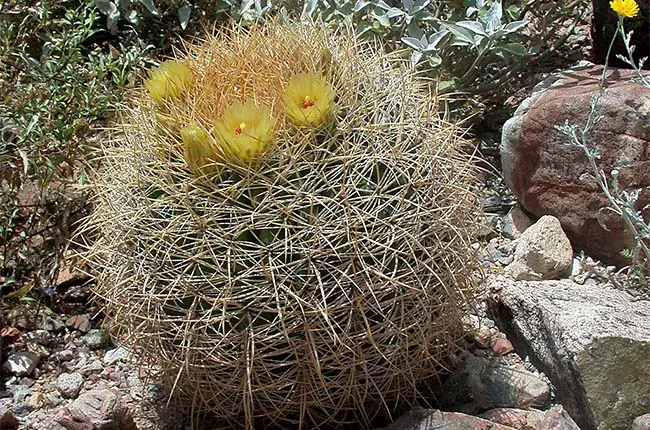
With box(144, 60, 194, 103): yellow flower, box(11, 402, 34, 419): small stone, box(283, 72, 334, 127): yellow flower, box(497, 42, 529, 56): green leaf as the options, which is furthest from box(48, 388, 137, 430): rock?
box(497, 42, 529, 56): green leaf

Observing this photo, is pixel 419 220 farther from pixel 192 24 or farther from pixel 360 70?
pixel 192 24

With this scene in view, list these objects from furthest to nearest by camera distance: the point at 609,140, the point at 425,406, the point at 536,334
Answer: the point at 609,140, the point at 536,334, the point at 425,406

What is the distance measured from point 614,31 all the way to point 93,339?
2837mm

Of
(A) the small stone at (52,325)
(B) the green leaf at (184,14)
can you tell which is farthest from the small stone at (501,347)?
(B) the green leaf at (184,14)

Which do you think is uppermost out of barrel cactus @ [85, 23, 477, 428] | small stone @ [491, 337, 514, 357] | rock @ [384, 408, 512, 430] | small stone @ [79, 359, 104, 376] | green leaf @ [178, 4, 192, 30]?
barrel cactus @ [85, 23, 477, 428]

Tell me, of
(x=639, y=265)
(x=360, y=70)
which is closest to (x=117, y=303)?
(x=360, y=70)

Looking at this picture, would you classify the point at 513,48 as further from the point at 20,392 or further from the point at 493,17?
the point at 20,392

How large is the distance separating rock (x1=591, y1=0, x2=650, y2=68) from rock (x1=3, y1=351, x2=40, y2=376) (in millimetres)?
3046

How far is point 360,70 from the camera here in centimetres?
290

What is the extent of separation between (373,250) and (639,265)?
4.70 ft

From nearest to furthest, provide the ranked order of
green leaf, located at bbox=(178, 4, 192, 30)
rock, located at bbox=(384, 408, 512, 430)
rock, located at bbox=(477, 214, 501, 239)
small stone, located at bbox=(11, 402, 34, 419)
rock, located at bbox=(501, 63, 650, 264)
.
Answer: rock, located at bbox=(384, 408, 512, 430) < small stone, located at bbox=(11, 402, 34, 419) < rock, located at bbox=(501, 63, 650, 264) < rock, located at bbox=(477, 214, 501, 239) < green leaf, located at bbox=(178, 4, 192, 30)

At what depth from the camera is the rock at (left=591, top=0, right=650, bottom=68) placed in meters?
4.73

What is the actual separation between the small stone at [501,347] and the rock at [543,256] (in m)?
0.37

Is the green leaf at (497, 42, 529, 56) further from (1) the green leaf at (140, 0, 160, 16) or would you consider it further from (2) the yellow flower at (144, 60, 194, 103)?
(2) the yellow flower at (144, 60, 194, 103)
